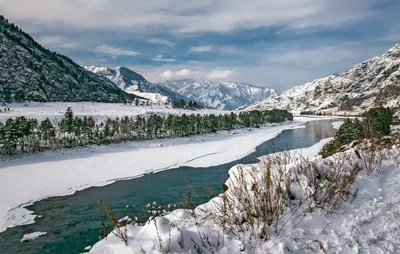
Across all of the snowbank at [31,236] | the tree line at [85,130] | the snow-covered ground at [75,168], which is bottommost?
the snowbank at [31,236]

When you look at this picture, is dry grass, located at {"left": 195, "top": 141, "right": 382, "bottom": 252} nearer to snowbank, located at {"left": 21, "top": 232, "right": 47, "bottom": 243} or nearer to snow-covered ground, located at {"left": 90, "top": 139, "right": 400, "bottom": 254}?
snow-covered ground, located at {"left": 90, "top": 139, "right": 400, "bottom": 254}

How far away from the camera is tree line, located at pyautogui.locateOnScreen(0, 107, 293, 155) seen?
57656 mm

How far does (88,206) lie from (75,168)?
2120cm

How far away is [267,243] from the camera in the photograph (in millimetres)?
3705

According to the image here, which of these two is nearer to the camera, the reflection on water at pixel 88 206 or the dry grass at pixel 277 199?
the dry grass at pixel 277 199

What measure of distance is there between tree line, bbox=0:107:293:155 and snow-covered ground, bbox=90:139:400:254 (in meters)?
62.6

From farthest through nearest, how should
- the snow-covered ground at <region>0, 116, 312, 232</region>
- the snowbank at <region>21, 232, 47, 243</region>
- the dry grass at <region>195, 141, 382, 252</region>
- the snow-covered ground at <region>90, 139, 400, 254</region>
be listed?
the snow-covered ground at <region>0, 116, 312, 232</region> → the snowbank at <region>21, 232, 47, 243</region> → the dry grass at <region>195, 141, 382, 252</region> → the snow-covered ground at <region>90, 139, 400, 254</region>

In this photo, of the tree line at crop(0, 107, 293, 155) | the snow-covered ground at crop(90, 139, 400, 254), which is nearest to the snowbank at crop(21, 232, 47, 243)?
the snow-covered ground at crop(90, 139, 400, 254)

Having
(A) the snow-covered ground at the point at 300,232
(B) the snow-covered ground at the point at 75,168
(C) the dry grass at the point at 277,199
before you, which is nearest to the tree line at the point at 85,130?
(B) the snow-covered ground at the point at 75,168

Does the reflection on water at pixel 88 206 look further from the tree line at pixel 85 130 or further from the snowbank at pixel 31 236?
the tree line at pixel 85 130

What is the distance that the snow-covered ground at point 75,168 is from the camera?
31.1 meters

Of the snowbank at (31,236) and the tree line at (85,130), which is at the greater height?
the tree line at (85,130)

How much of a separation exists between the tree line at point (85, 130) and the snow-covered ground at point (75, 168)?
5.03 metres

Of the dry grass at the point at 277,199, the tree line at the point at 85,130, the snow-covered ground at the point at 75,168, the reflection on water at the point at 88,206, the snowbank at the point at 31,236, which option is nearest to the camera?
the dry grass at the point at 277,199
